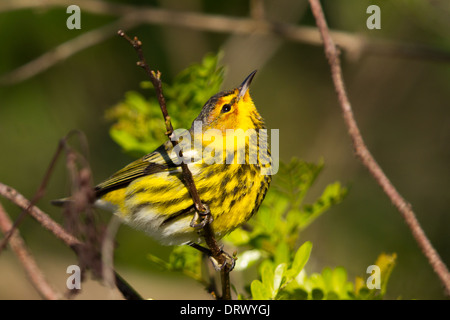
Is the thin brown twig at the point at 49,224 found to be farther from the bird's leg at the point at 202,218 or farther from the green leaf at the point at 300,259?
the green leaf at the point at 300,259

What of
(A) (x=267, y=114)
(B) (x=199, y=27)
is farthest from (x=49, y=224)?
(A) (x=267, y=114)

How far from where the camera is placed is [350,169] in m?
6.34

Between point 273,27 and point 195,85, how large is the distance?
4.49ft

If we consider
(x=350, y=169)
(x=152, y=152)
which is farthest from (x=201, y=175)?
(x=350, y=169)

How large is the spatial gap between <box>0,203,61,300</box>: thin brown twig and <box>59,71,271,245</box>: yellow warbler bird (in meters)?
1.23

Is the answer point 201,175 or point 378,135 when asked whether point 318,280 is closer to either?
point 201,175

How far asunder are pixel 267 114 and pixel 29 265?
5.22 metres

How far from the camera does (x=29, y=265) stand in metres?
1.99

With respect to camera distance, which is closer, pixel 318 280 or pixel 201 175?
pixel 318 280

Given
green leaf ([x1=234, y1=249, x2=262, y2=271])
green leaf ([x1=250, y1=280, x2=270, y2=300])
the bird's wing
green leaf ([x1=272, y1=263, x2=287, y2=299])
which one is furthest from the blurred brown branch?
green leaf ([x1=250, y1=280, x2=270, y2=300])

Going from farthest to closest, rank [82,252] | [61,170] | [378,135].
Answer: [378,135], [61,170], [82,252]

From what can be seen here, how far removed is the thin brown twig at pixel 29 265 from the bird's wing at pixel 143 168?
4.44 feet

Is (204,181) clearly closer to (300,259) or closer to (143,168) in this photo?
(143,168)

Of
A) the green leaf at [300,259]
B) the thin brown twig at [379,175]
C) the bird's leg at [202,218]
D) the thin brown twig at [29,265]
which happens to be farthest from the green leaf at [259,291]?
the thin brown twig at [29,265]
